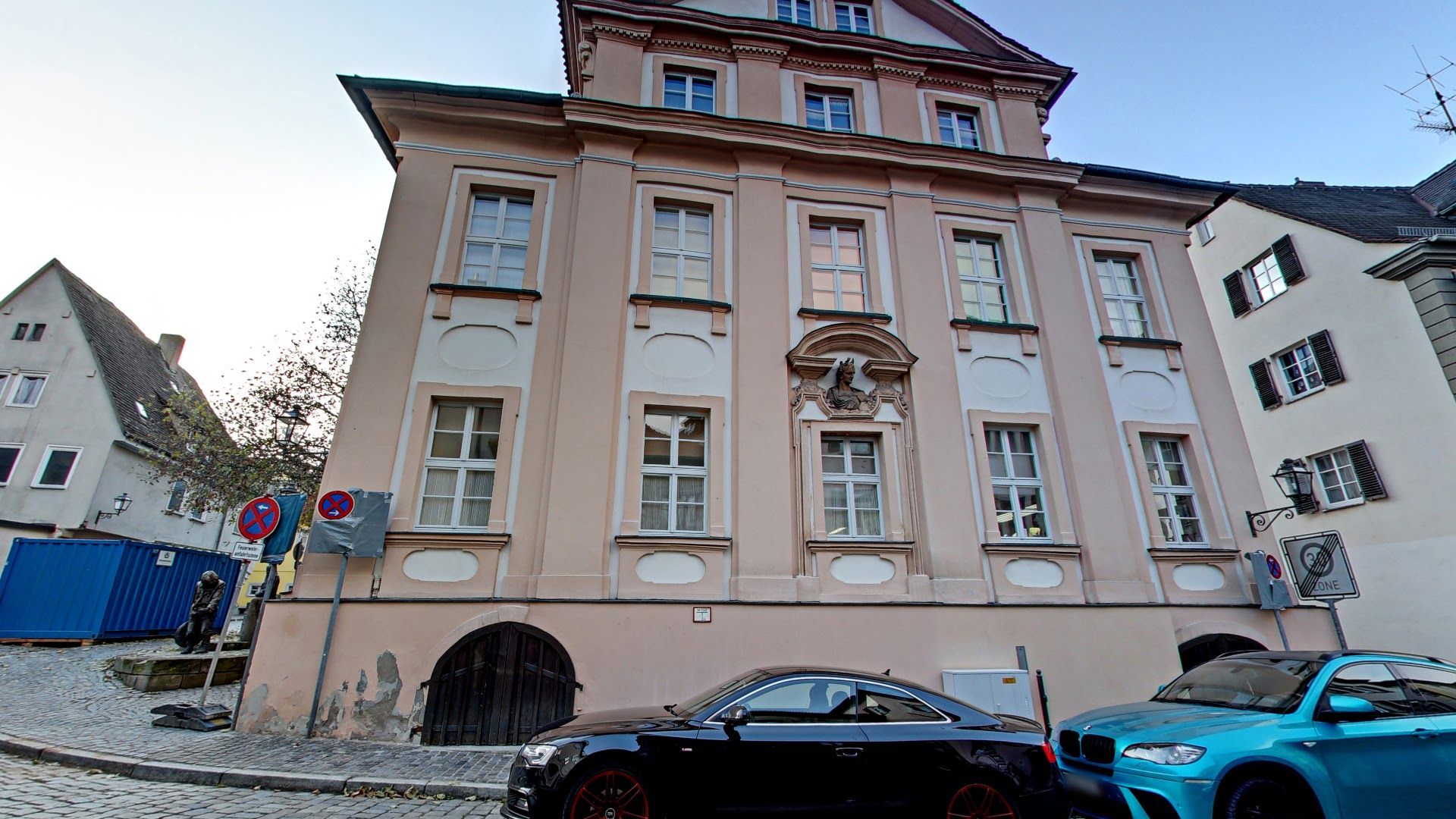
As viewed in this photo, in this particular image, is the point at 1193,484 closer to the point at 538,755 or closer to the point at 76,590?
the point at 538,755

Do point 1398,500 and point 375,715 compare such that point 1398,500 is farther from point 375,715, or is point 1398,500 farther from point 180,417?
point 180,417

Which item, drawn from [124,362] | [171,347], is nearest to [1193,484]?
[124,362]

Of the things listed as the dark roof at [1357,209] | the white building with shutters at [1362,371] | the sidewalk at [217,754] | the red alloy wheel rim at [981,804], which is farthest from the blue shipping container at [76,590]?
the dark roof at [1357,209]

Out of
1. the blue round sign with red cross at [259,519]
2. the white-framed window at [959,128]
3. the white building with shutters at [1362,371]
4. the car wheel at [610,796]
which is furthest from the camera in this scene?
the white building with shutters at [1362,371]

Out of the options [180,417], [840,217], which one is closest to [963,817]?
[840,217]

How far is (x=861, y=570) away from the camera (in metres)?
9.16

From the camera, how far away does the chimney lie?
92.9 feet

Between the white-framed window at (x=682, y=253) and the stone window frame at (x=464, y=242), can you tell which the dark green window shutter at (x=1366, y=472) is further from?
the stone window frame at (x=464, y=242)

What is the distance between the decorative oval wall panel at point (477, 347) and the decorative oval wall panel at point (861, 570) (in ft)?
18.8

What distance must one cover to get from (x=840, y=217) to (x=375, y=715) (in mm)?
10346

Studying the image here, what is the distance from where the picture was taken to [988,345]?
Result: 1105cm

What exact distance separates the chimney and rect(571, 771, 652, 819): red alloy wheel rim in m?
34.0

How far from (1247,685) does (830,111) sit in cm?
1128

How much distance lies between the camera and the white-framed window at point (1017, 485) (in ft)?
32.7
